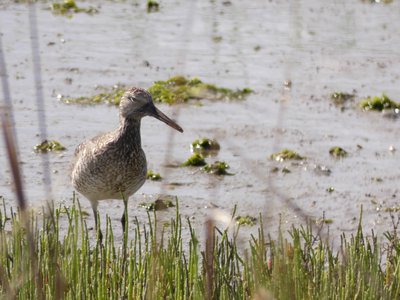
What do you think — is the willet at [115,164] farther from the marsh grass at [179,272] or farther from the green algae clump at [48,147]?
the marsh grass at [179,272]

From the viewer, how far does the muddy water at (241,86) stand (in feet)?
27.9

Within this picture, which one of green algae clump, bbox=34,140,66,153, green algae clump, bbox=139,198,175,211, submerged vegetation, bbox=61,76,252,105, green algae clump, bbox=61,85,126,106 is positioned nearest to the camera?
Result: green algae clump, bbox=139,198,175,211

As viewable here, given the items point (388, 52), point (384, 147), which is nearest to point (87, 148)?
point (384, 147)

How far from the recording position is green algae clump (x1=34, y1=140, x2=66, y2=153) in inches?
357

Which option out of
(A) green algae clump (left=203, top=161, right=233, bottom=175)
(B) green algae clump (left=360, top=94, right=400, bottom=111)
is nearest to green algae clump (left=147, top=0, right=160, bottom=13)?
(B) green algae clump (left=360, top=94, right=400, bottom=111)

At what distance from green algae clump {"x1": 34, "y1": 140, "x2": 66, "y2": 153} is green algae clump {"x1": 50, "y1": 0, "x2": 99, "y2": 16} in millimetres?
5138

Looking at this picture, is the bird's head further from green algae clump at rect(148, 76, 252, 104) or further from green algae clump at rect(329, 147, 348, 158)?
green algae clump at rect(148, 76, 252, 104)

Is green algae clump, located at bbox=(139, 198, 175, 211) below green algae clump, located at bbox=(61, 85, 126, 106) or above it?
below

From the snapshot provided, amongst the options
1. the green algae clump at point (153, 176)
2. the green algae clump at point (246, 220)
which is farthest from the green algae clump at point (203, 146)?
the green algae clump at point (246, 220)

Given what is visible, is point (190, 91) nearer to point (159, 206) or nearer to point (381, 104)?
point (381, 104)

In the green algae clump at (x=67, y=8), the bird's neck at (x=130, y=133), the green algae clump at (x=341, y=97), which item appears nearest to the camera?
the bird's neck at (x=130, y=133)

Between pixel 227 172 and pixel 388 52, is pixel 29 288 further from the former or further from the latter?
pixel 388 52

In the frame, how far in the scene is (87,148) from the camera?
7.54 meters

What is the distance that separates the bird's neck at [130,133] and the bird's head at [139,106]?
1.5 inches
